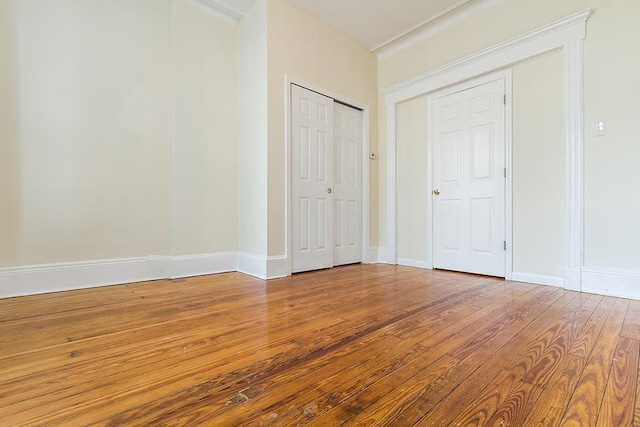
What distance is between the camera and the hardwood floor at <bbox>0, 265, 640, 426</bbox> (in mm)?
945

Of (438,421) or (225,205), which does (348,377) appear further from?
(225,205)

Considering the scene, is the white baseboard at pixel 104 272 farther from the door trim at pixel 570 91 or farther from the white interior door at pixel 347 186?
the door trim at pixel 570 91

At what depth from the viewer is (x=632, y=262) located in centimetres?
230

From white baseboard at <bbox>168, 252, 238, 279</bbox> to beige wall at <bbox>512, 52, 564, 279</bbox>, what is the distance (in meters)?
2.99

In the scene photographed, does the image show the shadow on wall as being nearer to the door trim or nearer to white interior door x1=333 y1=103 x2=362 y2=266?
white interior door x1=333 y1=103 x2=362 y2=266

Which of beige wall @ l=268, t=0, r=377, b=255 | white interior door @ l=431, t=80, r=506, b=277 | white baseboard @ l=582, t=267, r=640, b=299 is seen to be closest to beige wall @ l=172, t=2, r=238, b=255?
beige wall @ l=268, t=0, r=377, b=255

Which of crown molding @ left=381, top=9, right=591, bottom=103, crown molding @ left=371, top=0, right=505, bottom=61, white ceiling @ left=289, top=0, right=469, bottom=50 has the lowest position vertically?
crown molding @ left=381, top=9, right=591, bottom=103

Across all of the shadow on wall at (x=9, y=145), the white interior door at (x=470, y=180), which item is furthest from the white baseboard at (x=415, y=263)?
the shadow on wall at (x=9, y=145)

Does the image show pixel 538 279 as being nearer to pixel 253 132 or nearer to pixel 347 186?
pixel 347 186

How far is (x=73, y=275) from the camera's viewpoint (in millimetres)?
2529

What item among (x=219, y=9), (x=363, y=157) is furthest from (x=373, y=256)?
(x=219, y=9)

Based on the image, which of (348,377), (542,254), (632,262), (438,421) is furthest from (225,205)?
(632,262)

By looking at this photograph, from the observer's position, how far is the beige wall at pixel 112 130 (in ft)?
7.72

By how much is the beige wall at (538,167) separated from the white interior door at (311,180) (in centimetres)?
194
